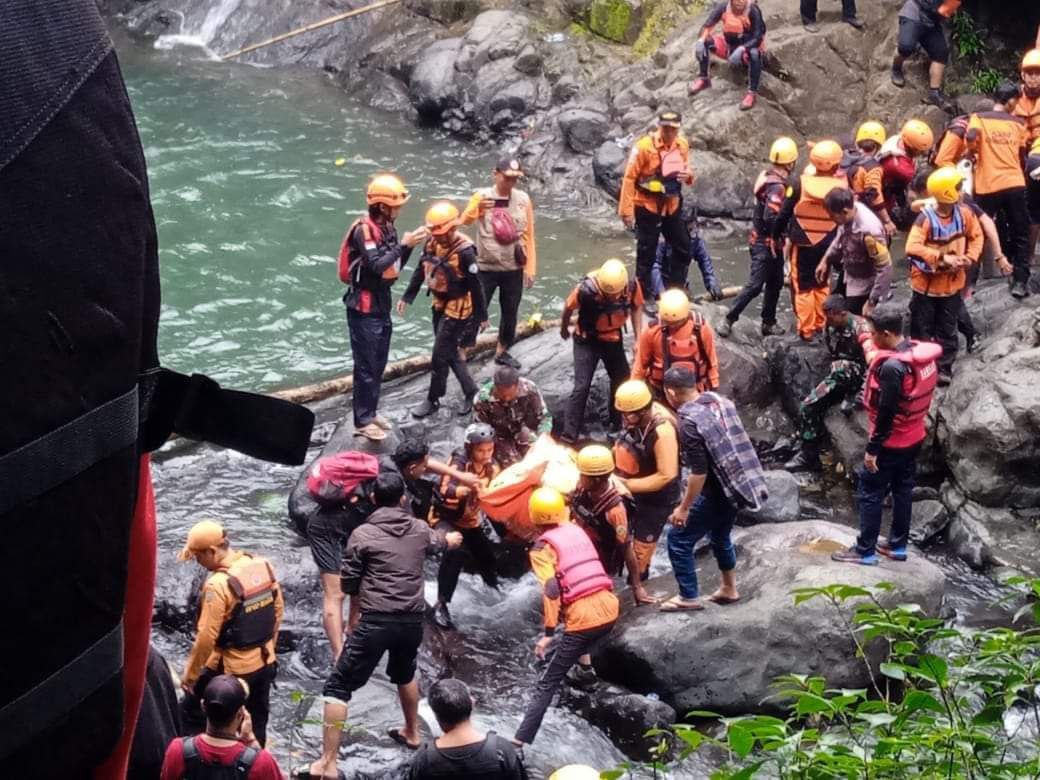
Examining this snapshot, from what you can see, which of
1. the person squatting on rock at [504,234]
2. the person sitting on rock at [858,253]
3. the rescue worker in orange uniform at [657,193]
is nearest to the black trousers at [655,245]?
the rescue worker in orange uniform at [657,193]

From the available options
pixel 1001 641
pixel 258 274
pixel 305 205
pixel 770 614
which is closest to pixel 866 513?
pixel 770 614

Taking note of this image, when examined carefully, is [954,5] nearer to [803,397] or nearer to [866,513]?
[803,397]

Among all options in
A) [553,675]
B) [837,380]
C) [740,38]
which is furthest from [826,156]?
[740,38]

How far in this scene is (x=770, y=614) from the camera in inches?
312

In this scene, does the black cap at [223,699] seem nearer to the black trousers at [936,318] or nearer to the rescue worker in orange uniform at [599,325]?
the rescue worker in orange uniform at [599,325]

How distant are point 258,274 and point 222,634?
9419mm

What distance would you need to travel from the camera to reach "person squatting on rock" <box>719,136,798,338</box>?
37.4ft

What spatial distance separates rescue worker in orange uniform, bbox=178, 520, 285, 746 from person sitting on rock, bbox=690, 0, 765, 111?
12623 millimetres

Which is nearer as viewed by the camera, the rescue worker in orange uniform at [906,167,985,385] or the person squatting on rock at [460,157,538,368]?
the rescue worker in orange uniform at [906,167,985,385]

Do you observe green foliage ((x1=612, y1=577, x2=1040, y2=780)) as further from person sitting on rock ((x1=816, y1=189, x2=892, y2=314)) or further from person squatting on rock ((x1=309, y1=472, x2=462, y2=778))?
person sitting on rock ((x1=816, y1=189, x2=892, y2=314))

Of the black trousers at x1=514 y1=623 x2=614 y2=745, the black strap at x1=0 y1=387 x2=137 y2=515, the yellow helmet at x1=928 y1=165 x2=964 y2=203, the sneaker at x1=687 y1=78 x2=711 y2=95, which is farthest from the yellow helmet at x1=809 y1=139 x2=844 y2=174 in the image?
the black strap at x1=0 y1=387 x2=137 y2=515

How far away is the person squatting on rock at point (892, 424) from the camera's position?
313 inches

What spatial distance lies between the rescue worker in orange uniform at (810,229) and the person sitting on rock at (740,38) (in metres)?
6.21

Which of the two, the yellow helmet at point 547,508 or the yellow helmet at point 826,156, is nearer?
the yellow helmet at point 547,508
